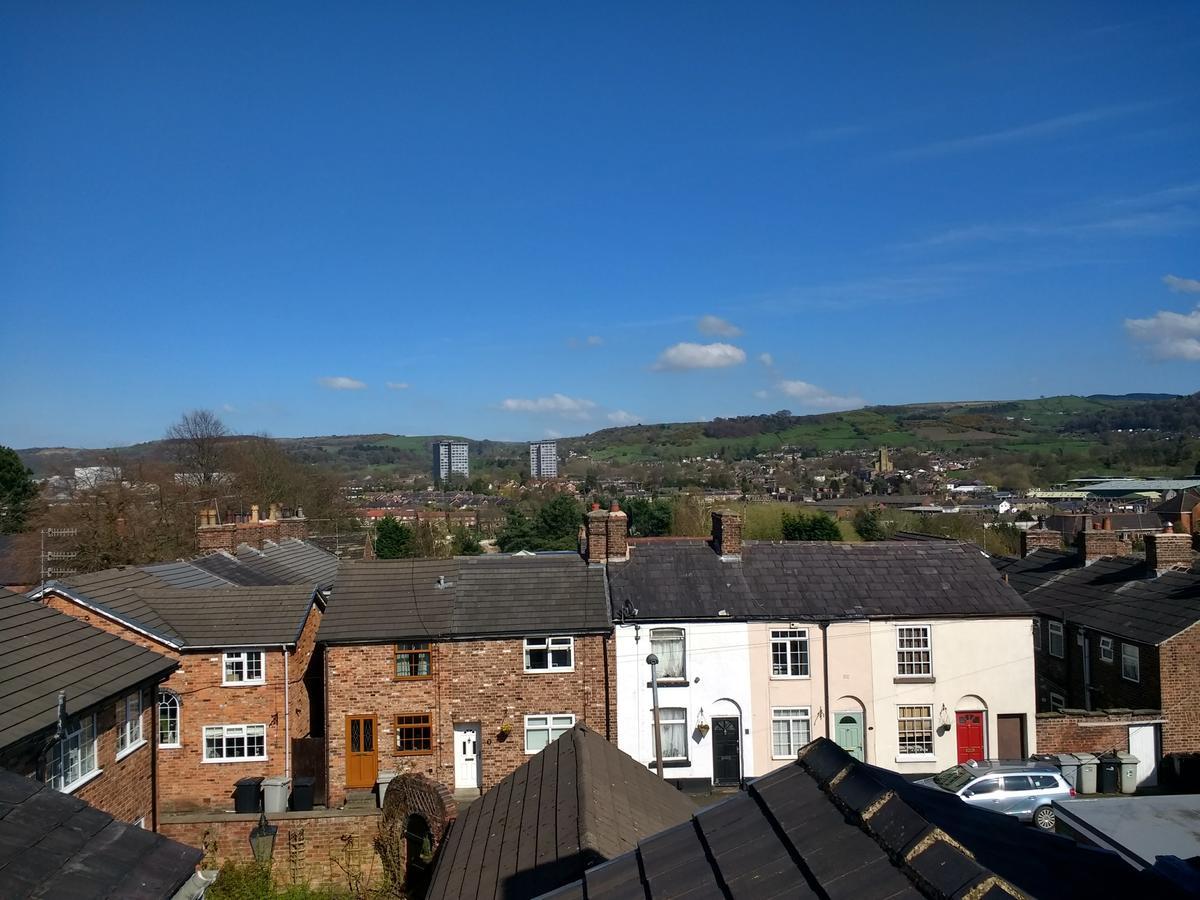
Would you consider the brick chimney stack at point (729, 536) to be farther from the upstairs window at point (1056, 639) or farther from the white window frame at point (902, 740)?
the upstairs window at point (1056, 639)

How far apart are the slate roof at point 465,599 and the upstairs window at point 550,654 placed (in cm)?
35

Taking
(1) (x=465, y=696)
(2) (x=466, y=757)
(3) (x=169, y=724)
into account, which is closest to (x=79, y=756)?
(3) (x=169, y=724)

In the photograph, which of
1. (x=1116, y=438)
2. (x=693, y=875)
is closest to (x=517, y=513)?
(x=693, y=875)

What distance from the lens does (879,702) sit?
23.9 meters

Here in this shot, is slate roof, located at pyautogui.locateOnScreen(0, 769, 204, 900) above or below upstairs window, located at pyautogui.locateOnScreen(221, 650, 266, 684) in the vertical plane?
above

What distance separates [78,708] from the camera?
13.8 metres

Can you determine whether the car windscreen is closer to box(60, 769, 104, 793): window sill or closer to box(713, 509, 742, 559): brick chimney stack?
box(713, 509, 742, 559): brick chimney stack

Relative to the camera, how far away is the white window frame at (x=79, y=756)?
13680 millimetres

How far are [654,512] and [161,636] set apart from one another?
4923cm

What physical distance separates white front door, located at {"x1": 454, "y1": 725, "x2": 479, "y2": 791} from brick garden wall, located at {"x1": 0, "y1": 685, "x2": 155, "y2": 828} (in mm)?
7613

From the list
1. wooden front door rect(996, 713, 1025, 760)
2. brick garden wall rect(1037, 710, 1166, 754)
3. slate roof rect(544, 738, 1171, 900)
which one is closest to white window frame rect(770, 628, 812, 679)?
wooden front door rect(996, 713, 1025, 760)

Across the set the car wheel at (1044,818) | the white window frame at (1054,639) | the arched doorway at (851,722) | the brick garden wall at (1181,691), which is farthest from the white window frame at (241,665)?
the white window frame at (1054,639)

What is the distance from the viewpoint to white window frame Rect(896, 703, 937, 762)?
2375 centimetres

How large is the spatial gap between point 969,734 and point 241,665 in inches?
773
